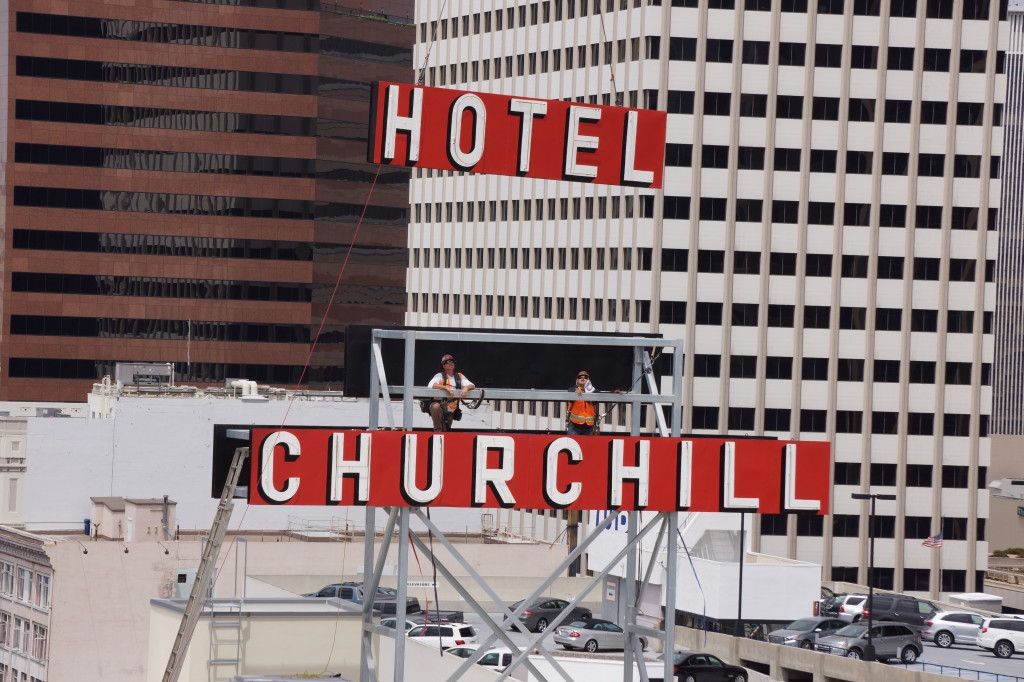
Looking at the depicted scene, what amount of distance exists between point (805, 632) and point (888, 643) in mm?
5832

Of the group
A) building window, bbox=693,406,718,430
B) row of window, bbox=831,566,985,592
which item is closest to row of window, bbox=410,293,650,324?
building window, bbox=693,406,718,430

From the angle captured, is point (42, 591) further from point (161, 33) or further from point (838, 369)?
point (161, 33)

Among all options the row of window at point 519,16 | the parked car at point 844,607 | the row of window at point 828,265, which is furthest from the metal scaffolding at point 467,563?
the row of window at point 519,16

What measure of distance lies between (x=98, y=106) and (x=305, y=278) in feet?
83.8

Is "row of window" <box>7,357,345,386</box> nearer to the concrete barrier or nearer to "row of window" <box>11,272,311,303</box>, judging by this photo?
"row of window" <box>11,272,311,303</box>

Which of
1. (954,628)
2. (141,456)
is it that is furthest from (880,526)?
(141,456)

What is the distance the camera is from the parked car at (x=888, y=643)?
76312mm

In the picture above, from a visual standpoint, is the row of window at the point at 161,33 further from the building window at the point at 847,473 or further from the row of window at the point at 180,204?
the building window at the point at 847,473

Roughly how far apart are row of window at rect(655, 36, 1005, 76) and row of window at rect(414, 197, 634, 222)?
1159 cm

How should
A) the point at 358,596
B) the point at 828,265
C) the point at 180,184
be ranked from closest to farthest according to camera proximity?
the point at 358,596
the point at 828,265
the point at 180,184

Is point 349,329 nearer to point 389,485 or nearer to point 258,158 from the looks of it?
point 389,485

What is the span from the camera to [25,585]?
9919 centimetres

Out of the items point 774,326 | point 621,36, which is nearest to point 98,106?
point 621,36

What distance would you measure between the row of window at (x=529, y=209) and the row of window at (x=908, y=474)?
25161 millimetres
